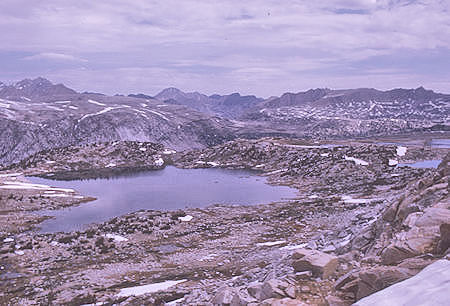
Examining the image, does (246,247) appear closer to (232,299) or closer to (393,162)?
(232,299)

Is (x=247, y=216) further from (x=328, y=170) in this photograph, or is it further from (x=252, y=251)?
(x=328, y=170)

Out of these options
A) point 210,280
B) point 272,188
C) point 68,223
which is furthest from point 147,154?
point 210,280

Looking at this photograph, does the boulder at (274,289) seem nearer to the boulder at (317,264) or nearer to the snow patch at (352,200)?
the boulder at (317,264)

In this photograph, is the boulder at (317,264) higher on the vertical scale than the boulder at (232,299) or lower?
higher

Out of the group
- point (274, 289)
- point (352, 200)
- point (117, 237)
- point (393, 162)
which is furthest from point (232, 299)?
point (393, 162)

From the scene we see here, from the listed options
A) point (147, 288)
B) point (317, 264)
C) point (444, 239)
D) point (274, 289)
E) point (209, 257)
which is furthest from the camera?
point (209, 257)

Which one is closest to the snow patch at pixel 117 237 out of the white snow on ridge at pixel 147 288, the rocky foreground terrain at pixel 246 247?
the rocky foreground terrain at pixel 246 247
